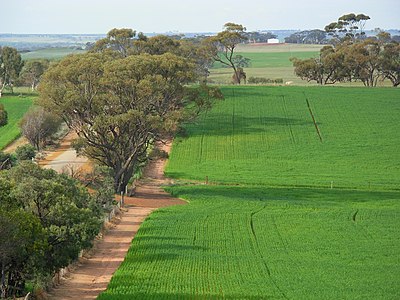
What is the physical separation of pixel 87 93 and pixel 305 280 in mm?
32733

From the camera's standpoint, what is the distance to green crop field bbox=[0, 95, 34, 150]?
93400mm

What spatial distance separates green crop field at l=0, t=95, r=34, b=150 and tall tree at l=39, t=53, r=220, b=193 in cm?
2460

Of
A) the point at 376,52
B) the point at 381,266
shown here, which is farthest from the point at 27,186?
the point at 376,52

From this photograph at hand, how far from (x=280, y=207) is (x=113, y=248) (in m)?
15.8

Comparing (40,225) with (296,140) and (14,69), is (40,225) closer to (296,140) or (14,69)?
(296,140)

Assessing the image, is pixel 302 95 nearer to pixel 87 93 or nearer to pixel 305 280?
pixel 87 93

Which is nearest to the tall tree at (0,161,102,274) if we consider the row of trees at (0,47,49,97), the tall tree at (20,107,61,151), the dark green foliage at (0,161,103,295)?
the dark green foliage at (0,161,103,295)

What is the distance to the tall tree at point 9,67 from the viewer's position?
431 ft

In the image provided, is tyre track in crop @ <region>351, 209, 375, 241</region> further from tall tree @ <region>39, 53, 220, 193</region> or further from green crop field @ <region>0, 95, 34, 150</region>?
green crop field @ <region>0, 95, 34, 150</region>

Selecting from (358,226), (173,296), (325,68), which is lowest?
(358,226)

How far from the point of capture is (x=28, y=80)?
463 ft

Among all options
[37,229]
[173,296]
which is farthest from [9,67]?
[173,296]

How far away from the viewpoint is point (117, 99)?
6481 centimetres

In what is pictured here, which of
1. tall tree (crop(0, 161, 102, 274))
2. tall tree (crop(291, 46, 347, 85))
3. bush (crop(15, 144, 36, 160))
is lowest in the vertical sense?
bush (crop(15, 144, 36, 160))
